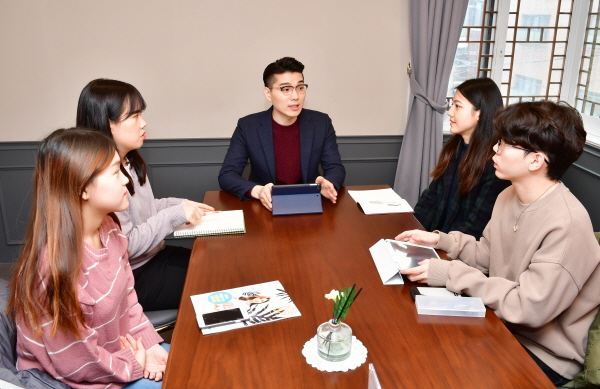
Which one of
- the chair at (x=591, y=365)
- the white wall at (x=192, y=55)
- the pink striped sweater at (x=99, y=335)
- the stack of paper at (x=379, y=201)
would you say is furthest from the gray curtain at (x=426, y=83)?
the pink striped sweater at (x=99, y=335)

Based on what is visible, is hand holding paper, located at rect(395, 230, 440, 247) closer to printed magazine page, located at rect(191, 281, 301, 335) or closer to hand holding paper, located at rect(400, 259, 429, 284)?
hand holding paper, located at rect(400, 259, 429, 284)

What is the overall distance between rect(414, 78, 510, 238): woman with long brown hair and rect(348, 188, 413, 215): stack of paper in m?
0.26

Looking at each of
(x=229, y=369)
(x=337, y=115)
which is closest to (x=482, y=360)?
(x=229, y=369)

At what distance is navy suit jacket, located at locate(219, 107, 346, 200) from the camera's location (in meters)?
2.68

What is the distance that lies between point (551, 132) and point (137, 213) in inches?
59.6

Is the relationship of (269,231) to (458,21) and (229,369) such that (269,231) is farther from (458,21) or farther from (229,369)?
(458,21)

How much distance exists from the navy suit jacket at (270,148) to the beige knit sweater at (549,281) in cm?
121

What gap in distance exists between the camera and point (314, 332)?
1263mm

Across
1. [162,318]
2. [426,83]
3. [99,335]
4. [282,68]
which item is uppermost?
[282,68]

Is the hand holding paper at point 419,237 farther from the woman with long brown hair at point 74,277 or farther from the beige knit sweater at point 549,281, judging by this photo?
the woman with long brown hair at point 74,277

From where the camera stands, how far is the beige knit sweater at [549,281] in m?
1.35

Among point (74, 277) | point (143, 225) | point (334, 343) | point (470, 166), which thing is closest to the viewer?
point (334, 343)

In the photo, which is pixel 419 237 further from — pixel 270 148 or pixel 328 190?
pixel 270 148

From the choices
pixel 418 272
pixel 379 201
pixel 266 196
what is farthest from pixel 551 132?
pixel 266 196
